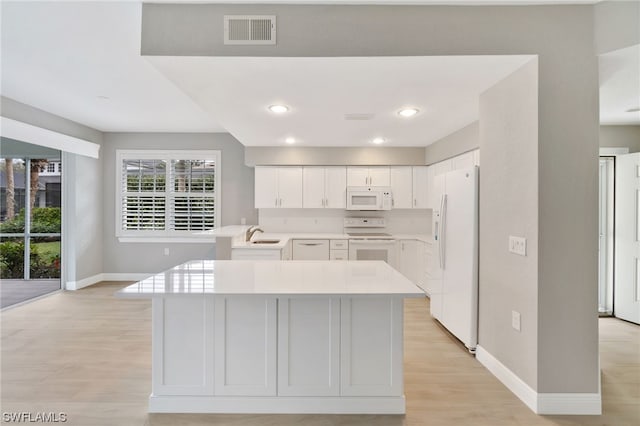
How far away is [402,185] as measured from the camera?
18.3 feet

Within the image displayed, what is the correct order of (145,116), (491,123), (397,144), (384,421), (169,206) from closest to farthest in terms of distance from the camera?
1. (384,421)
2. (491,123)
3. (145,116)
4. (397,144)
5. (169,206)

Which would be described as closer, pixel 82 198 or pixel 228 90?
pixel 228 90

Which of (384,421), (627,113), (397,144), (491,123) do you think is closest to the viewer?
(384,421)

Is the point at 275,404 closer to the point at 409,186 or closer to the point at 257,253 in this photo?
the point at 257,253

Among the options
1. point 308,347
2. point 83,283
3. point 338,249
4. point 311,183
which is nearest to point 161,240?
point 83,283

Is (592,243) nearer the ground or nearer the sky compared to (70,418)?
nearer the sky

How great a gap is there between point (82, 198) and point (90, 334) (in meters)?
2.67

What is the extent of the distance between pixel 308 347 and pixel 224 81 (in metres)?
2.01

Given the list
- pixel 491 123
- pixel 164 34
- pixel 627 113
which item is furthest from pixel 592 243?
pixel 164 34

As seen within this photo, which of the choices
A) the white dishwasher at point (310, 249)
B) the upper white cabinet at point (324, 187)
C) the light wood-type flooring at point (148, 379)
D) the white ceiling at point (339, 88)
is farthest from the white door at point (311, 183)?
the light wood-type flooring at point (148, 379)

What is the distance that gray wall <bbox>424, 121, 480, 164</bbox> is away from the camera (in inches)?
150

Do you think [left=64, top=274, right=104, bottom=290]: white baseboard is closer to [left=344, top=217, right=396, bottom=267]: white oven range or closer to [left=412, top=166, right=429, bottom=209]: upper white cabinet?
[left=344, top=217, right=396, bottom=267]: white oven range

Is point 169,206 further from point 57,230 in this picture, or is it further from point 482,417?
point 482,417

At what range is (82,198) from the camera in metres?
5.33
